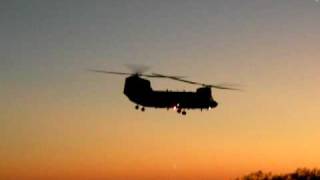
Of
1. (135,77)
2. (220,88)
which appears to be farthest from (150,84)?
(220,88)

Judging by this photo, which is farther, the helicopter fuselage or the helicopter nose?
the helicopter nose

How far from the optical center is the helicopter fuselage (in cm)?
7638

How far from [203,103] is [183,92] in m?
2.92

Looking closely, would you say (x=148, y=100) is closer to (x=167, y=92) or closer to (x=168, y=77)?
(x=167, y=92)

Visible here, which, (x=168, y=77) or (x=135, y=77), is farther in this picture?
(x=135, y=77)

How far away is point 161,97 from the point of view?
7638cm

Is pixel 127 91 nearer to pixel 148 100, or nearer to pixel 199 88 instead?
pixel 148 100

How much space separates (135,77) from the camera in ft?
260

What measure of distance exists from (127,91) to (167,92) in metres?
4.60

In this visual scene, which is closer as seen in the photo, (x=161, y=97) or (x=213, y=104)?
(x=161, y=97)

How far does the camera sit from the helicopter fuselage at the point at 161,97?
76.4m

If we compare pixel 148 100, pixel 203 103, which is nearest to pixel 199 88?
pixel 203 103

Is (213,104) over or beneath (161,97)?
over

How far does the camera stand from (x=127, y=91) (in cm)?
7788
